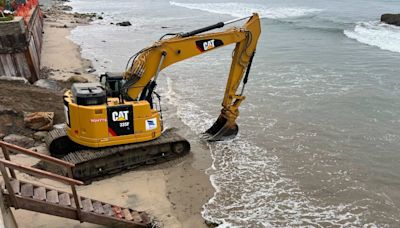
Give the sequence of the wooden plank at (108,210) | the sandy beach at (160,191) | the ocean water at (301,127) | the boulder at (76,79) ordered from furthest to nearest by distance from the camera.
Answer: the boulder at (76,79) → the ocean water at (301,127) → the sandy beach at (160,191) → the wooden plank at (108,210)

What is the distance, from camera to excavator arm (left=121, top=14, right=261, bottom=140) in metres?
10.4

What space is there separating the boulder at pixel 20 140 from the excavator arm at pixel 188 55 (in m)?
2.92

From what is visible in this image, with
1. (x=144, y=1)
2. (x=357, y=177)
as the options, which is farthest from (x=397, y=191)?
(x=144, y=1)

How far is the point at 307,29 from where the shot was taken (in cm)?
3566

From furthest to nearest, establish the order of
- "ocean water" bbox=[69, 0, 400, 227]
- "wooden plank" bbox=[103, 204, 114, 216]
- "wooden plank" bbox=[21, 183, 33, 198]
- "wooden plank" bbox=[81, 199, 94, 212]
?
"ocean water" bbox=[69, 0, 400, 227] → "wooden plank" bbox=[103, 204, 114, 216] → "wooden plank" bbox=[81, 199, 94, 212] → "wooden plank" bbox=[21, 183, 33, 198]

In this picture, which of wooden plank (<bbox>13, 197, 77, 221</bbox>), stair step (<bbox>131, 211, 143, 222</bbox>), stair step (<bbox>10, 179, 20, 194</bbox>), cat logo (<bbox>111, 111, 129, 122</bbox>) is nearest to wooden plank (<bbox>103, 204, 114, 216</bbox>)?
stair step (<bbox>131, 211, 143, 222</bbox>)

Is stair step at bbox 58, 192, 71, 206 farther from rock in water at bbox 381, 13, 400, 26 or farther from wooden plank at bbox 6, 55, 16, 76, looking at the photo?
rock in water at bbox 381, 13, 400, 26

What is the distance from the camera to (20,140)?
1077 cm

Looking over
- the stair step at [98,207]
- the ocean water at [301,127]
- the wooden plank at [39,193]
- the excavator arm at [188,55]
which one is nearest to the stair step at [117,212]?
the stair step at [98,207]

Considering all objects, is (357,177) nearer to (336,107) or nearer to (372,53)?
(336,107)

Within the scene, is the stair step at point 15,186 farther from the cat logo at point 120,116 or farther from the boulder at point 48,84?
the boulder at point 48,84

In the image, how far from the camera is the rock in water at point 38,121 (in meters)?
11.4

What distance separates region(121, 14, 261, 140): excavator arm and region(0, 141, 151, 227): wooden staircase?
3541 millimetres

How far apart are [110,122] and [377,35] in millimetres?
27838
